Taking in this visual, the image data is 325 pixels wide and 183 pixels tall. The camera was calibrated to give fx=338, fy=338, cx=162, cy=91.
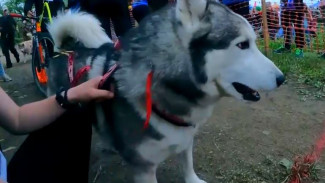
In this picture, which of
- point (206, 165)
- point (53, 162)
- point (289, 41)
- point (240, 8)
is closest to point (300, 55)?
point (289, 41)

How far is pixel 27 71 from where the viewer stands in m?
5.62

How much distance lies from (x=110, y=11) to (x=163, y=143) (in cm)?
178

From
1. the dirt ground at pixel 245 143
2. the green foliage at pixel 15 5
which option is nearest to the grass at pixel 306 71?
the dirt ground at pixel 245 143

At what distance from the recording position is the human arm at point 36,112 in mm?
1286

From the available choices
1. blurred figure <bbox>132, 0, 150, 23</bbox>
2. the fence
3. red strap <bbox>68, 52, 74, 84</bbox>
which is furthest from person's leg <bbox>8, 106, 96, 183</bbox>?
the fence

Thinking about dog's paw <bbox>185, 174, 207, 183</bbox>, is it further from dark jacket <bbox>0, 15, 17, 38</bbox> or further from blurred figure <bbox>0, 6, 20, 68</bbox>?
dark jacket <bbox>0, 15, 17, 38</bbox>

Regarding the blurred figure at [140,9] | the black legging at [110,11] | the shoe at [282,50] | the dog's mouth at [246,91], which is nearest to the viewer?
the dog's mouth at [246,91]

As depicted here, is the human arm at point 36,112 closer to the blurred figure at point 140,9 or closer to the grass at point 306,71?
the blurred figure at point 140,9

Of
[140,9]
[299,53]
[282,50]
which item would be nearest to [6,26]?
[140,9]

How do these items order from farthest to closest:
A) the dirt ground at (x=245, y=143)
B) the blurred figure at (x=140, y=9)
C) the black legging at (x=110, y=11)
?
1. the blurred figure at (x=140, y=9)
2. the black legging at (x=110, y=11)
3. the dirt ground at (x=245, y=143)

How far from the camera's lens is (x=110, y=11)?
2939 millimetres

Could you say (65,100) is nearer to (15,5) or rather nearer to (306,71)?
(306,71)

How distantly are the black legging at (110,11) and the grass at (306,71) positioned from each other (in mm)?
1757

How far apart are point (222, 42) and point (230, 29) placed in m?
0.06
